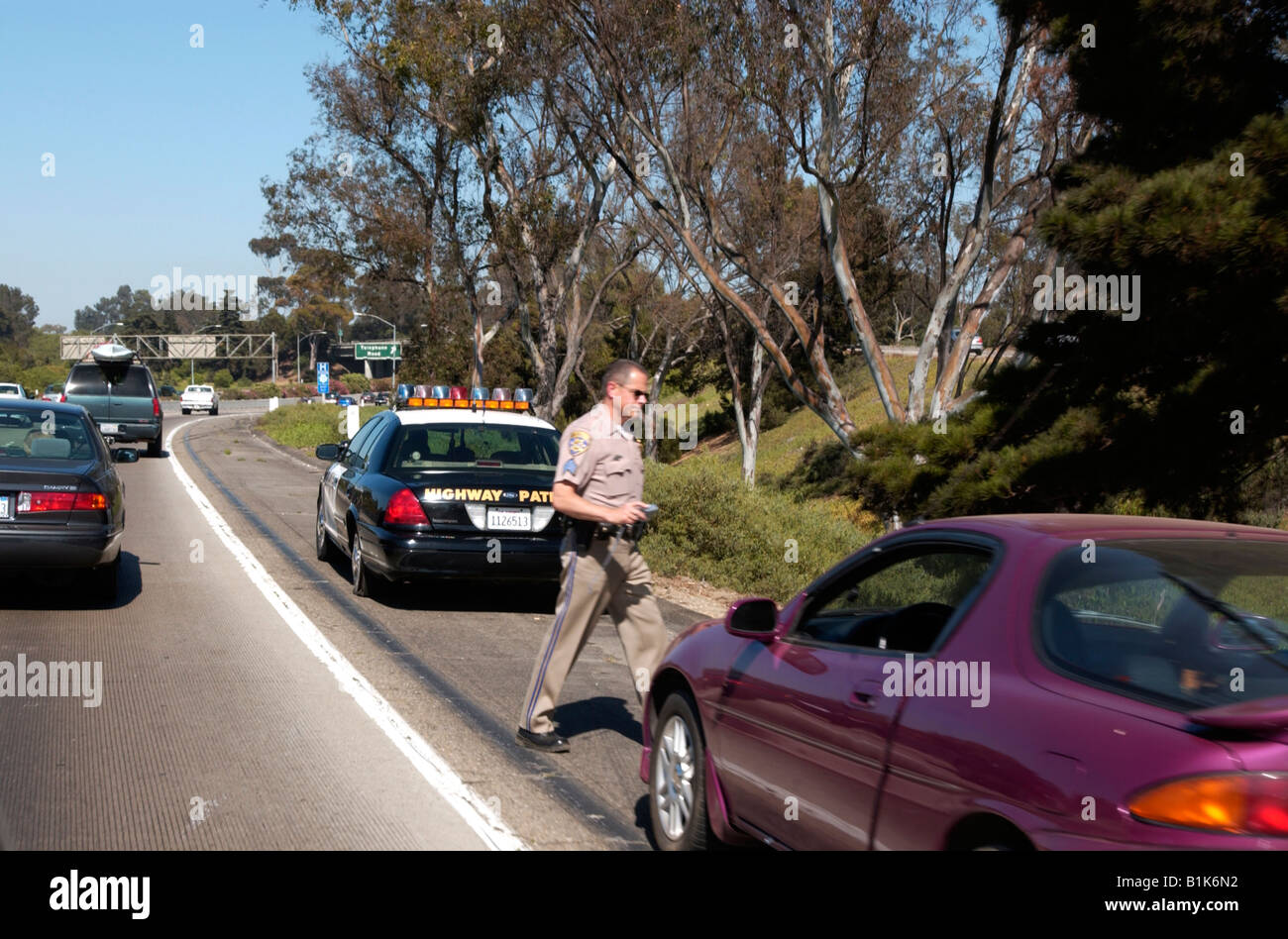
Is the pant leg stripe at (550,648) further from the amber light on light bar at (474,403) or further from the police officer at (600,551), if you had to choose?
the amber light on light bar at (474,403)

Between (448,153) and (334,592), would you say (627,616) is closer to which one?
(334,592)

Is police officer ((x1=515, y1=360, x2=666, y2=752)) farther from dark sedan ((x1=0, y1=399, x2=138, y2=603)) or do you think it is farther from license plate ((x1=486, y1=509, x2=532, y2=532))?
dark sedan ((x1=0, y1=399, x2=138, y2=603))

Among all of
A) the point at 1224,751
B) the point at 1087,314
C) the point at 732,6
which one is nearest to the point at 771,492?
the point at 1087,314

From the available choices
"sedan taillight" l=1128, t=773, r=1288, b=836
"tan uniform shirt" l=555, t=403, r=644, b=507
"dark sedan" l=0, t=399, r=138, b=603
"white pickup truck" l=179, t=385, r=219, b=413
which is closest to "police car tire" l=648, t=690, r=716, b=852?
"tan uniform shirt" l=555, t=403, r=644, b=507

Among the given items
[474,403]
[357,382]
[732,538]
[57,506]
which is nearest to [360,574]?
[474,403]

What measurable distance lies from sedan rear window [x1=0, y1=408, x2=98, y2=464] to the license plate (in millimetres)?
3358

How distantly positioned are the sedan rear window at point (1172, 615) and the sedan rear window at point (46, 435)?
28.9 feet

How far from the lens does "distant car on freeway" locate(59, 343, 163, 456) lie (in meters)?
28.7

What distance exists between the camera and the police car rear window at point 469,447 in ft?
34.7

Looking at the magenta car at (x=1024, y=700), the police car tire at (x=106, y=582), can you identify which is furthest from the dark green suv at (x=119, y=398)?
the magenta car at (x=1024, y=700)

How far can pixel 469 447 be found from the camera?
10773mm

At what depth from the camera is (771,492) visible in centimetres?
1468

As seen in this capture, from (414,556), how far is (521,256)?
19774 millimetres

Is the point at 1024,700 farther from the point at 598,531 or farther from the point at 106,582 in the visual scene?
the point at 106,582
